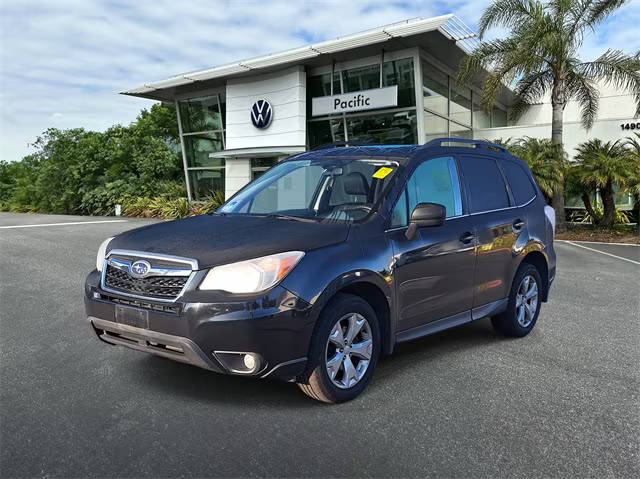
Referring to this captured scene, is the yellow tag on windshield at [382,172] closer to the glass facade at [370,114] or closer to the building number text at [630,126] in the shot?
the glass facade at [370,114]

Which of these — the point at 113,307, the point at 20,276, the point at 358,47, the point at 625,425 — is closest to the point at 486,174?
the point at 625,425

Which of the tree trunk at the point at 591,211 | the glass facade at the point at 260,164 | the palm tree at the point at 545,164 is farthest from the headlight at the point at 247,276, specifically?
the glass facade at the point at 260,164

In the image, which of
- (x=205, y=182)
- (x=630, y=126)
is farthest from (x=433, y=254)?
(x=205, y=182)

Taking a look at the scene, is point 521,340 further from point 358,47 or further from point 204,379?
point 358,47

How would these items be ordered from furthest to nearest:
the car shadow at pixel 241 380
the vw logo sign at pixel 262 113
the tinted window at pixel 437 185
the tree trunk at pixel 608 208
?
the vw logo sign at pixel 262 113 → the tree trunk at pixel 608 208 → the tinted window at pixel 437 185 → the car shadow at pixel 241 380

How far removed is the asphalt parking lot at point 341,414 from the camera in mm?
3029

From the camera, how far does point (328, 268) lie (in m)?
3.62

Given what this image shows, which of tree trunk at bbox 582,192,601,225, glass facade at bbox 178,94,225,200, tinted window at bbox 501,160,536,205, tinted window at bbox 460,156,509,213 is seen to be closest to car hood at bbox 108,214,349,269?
tinted window at bbox 460,156,509,213

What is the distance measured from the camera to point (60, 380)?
13.9ft

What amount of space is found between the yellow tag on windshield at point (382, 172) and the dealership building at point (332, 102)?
14782 mm

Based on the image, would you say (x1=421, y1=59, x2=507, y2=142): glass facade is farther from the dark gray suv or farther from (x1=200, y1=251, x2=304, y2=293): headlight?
(x1=200, y1=251, x2=304, y2=293): headlight

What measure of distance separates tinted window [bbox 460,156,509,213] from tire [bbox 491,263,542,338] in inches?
29.5

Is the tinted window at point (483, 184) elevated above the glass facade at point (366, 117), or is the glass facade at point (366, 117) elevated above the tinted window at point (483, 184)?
the glass facade at point (366, 117)

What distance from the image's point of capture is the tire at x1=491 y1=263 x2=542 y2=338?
5.49 meters
